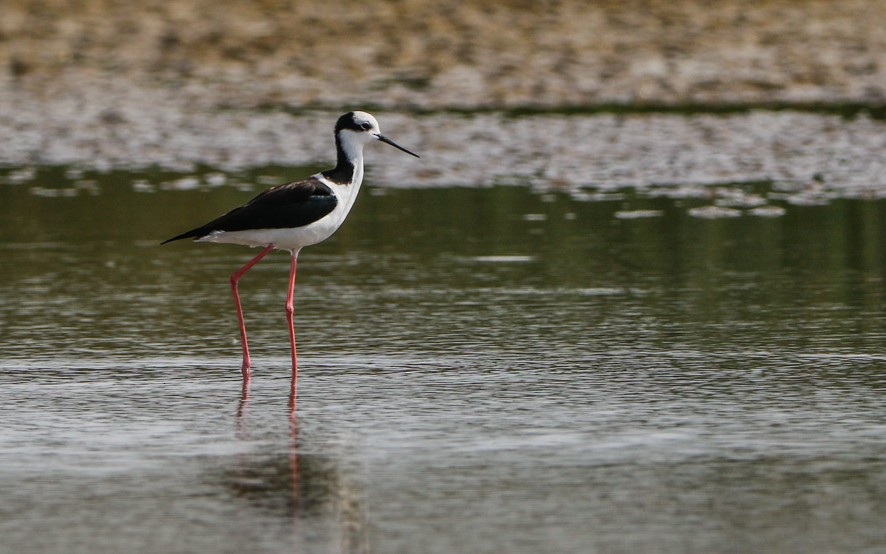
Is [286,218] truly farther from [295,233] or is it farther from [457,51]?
[457,51]

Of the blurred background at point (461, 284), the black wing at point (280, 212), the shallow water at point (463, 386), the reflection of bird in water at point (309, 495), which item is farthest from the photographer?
the black wing at point (280, 212)

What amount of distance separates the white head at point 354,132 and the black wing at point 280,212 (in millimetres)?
482

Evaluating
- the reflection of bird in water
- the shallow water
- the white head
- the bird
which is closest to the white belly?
the bird

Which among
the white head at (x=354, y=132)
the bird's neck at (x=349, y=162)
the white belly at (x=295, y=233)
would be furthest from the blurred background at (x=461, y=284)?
the white head at (x=354, y=132)

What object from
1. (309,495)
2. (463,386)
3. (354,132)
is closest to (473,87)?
(354,132)

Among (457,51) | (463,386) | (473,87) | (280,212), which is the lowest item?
(463,386)

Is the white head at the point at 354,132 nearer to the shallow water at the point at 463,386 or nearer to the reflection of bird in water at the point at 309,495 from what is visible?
the shallow water at the point at 463,386

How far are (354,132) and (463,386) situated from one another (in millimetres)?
2086

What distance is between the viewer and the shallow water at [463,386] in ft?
19.4

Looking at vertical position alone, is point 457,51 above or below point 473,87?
above

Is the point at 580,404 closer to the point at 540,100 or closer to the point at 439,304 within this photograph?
the point at 439,304

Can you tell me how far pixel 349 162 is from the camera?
9.59 metres

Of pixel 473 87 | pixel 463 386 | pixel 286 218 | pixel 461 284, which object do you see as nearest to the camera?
pixel 463 386

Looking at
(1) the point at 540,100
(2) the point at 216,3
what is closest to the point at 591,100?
(1) the point at 540,100
